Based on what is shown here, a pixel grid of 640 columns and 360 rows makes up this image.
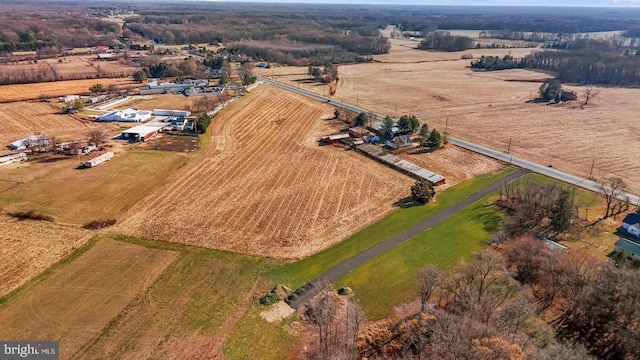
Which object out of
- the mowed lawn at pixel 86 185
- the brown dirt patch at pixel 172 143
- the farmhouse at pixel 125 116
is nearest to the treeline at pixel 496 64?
the brown dirt patch at pixel 172 143

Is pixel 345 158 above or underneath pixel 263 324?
above

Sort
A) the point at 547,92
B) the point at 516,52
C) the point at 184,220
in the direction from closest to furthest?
1. the point at 184,220
2. the point at 547,92
3. the point at 516,52

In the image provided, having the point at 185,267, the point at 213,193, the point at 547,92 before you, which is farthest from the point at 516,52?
the point at 185,267

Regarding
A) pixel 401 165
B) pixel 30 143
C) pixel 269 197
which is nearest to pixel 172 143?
pixel 30 143

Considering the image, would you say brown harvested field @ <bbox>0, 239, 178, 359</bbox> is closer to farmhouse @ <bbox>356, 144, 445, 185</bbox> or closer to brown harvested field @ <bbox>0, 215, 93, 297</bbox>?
brown harvested field @ <bbox>0, 215, 93, 297</bbox>

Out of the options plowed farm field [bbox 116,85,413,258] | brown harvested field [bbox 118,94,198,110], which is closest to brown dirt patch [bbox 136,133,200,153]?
plowed farm field [bbox 116,85,413,258]

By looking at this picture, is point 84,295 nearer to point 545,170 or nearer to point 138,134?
point 138,134

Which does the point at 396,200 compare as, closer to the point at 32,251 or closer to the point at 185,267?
the point at 185,267
